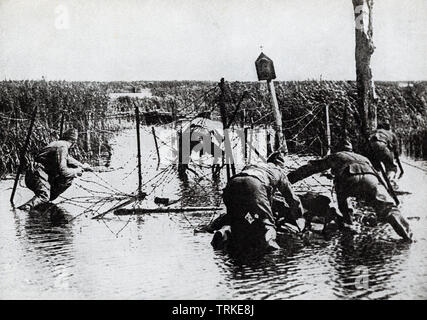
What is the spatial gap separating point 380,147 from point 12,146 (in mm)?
10032

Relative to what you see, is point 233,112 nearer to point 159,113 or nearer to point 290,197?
point 159,113

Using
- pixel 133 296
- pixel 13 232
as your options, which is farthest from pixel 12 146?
pixel 133 296

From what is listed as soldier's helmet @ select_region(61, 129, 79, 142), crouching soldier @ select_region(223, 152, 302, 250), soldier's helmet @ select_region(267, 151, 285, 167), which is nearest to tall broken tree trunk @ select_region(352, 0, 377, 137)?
soldier's helmet @ select_region(267, 151, 285, 167)

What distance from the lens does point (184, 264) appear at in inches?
308

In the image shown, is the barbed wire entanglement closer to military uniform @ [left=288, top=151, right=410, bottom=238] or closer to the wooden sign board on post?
the wooden sign board on post

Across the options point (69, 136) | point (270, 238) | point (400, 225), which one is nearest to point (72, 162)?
point (69, 136)

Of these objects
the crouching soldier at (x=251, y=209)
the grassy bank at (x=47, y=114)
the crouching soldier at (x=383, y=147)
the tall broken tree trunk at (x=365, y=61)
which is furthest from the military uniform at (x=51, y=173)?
the tall broken tree trunk at (x=365, y=61)

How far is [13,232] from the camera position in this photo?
1010cm

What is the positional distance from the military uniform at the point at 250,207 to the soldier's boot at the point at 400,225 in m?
1.88

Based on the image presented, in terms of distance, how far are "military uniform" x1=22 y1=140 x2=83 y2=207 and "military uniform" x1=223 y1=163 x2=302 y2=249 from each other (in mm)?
5241

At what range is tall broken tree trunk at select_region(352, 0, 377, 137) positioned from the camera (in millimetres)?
11961

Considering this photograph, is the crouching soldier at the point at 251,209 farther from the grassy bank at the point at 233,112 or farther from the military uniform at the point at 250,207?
the grassy bank at the point at 233,112

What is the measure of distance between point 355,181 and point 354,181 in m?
0.02

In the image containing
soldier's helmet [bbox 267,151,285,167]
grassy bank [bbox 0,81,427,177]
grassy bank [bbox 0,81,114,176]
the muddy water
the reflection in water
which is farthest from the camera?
grassy bank [bbox 0,81,114,176]
